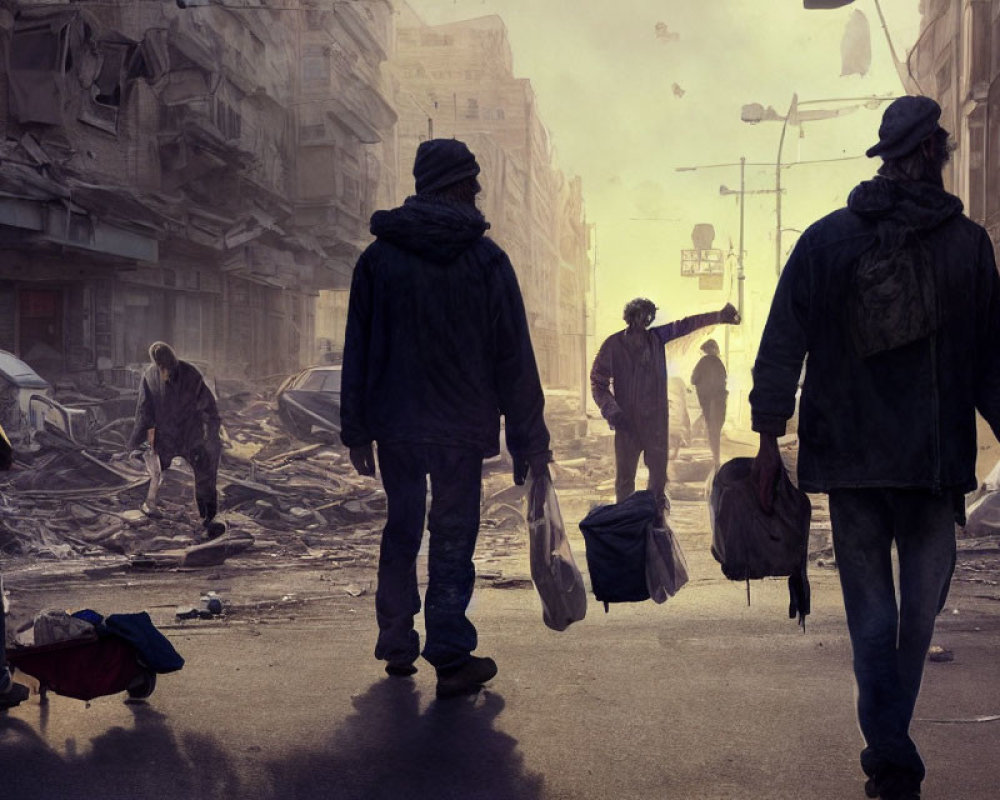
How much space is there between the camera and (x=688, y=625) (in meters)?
6.14

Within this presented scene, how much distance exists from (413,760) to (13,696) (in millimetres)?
1705

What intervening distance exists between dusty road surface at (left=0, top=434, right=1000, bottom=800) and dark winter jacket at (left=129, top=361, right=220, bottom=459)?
3797 millimetres

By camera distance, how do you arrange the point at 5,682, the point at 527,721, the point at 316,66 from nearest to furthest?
the point at 527,721, the point at 5,682, the point at 316,66

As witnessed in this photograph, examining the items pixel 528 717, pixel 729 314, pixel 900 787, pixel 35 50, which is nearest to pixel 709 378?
pixel 729 314

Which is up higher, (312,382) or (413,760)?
(312,382)

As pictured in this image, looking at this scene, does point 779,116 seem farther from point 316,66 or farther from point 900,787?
point 900,787

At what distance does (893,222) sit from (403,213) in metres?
2.08

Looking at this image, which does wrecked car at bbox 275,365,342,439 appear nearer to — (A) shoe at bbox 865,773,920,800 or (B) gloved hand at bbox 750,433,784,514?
(B) gloved hand at bbox 750,433,784,514

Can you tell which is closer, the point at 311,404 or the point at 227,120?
the point at 311,404

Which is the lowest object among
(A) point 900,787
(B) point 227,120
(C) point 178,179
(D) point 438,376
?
(A) point 900,787

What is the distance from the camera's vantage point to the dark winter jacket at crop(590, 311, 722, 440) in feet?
30.6

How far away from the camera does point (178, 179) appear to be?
27797 millimetres

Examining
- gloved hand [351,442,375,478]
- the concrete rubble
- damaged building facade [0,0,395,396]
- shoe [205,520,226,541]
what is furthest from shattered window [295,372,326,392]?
gloved hand [351,442,375,478]

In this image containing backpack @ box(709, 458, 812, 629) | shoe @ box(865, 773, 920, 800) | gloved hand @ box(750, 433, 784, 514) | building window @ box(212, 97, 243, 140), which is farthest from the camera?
building window @ box(212, 97, 243, 140)
